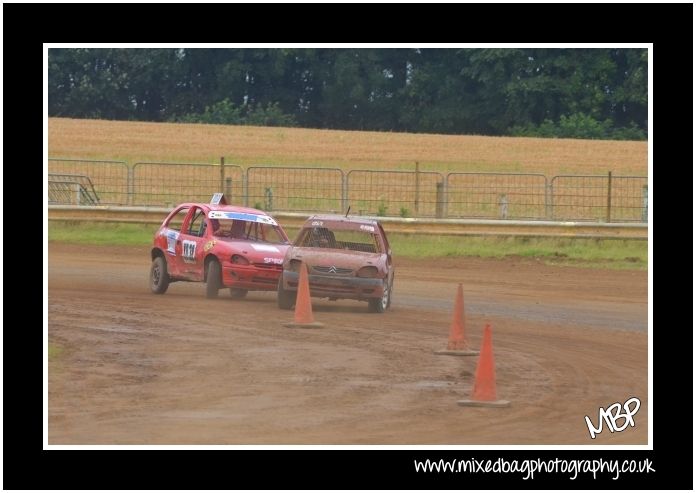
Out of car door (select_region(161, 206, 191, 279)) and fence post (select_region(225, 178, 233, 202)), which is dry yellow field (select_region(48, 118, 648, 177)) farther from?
car door (select_region(161, 206, 191, 279))

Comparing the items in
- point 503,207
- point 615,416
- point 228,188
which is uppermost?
point 228,188

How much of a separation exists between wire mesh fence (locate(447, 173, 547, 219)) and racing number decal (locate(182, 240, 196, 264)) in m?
11.7

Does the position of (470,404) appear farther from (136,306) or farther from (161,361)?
(136,306)

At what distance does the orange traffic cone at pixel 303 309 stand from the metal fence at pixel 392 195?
1283 centimetres

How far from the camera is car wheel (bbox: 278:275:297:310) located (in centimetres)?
1820

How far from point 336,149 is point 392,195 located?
2451 cm

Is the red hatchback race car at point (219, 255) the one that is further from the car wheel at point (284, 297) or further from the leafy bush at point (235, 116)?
the leafy bush at point (235, 116)

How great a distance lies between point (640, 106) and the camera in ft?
233

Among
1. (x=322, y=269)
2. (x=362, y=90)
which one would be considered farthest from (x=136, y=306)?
(x=362, y=90)

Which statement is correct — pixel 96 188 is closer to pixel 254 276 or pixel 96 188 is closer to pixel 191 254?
pixel 191 254

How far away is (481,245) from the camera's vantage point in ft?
91.6

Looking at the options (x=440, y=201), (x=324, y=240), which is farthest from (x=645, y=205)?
(x=324, y=240)

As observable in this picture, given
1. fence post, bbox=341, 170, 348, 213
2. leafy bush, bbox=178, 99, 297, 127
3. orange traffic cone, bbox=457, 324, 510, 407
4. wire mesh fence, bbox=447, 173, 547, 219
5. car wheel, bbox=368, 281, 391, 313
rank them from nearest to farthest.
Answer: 1. orange traffic cone, bbox=457, 324, 510, 407
2. car wheel, bbox=368, 281, 391, 313
3. fence post, bbox=341, 170, 348, 213
4. wire mesh fence, bbox=447, 173, 547, 219
5. leafy bush, bbox=178, 99, 297, 127

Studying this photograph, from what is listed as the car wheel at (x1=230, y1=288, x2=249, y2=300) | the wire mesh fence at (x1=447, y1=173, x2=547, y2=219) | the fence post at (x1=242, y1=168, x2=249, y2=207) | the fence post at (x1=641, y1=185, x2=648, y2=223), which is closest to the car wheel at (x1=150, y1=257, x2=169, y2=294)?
the car wheel at (x1=230, y1=288, x2=249, y2=300)
